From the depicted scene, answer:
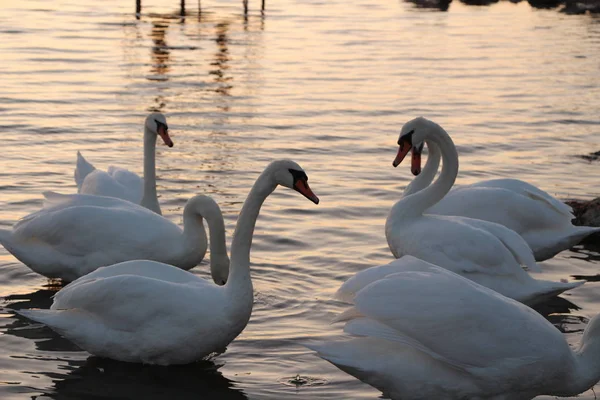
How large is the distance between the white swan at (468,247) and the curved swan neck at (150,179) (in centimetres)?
213

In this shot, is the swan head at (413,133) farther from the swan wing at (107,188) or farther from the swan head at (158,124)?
the swan wing at (107,188)

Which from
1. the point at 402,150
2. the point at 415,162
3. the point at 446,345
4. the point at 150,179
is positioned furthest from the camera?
the point at 150,179

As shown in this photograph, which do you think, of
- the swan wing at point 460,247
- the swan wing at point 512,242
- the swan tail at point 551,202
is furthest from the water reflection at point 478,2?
the swan wing at point 460,247

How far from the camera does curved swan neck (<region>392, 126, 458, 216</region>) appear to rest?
8625 mm

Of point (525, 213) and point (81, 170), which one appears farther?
point (81, 170)

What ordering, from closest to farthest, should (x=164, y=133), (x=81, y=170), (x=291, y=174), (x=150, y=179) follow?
(x=291, y=174)
(x=150, y=179)
(x=164, y=133)
(x=81, y=170)

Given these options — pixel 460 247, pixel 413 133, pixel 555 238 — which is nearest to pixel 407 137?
pixel 413 133

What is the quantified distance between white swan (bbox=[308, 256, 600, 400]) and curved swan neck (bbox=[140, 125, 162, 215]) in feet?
12.5

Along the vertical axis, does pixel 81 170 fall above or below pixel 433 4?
above

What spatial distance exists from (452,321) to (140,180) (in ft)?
17.0

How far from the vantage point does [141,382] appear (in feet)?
22.7

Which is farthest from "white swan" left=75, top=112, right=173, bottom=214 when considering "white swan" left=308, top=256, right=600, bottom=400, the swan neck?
the swan neck

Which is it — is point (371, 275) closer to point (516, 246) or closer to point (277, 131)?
point (516, 246)

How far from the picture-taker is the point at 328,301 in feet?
27.6
